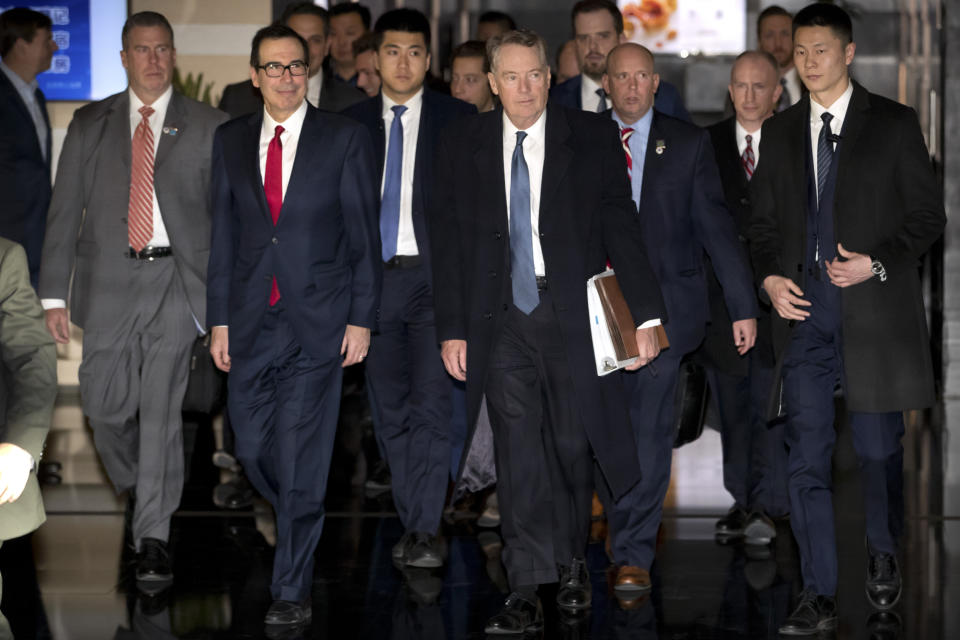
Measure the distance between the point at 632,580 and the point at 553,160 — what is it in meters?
1.45

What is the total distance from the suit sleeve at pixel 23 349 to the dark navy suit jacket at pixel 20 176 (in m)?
3.84

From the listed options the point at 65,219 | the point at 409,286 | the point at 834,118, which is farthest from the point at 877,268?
the point at 65,219

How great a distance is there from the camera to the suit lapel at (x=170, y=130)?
16.6 feet

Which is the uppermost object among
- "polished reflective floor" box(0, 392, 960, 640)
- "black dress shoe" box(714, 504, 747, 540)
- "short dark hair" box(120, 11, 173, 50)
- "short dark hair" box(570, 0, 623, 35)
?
"short dark hair" box(570, 0, 623, 35)

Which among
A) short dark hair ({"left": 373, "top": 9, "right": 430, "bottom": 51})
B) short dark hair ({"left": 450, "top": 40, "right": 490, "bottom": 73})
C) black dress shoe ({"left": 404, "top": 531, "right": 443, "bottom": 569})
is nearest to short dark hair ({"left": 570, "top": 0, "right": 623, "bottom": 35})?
short dark hair ({"left": 450, "top": 40, "right": 490, "bottom": 73})

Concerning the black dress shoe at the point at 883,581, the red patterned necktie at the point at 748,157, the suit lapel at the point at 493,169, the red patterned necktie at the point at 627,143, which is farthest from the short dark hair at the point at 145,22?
the black dress shoe at the point at 883,581

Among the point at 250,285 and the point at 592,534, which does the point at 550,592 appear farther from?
the point at 250,285

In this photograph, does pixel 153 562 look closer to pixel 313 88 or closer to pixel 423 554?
pixel 423 554

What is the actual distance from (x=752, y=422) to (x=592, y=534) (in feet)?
2.75

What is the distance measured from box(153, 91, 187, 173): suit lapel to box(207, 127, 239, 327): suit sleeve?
0.49 meters

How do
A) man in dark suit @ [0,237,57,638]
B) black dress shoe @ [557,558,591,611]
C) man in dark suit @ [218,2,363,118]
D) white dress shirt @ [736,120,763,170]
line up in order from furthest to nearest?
man in dark suit @ [218,2,363,118]
white dress shirt @ [736,120,763,170]
black dress shoe @ [557,558,591,611]
man in dark suit @ [0,237,57,638]

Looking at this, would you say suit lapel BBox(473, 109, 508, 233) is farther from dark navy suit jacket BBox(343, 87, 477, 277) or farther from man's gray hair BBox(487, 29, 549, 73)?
dark navy suit jacket BBox(343, 87, 477, 277)

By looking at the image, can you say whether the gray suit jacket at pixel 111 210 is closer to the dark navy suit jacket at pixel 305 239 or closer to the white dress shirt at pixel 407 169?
the dark navy suit jacket at pixel 305 239

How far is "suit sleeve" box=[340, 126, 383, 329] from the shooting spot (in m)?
4.56
